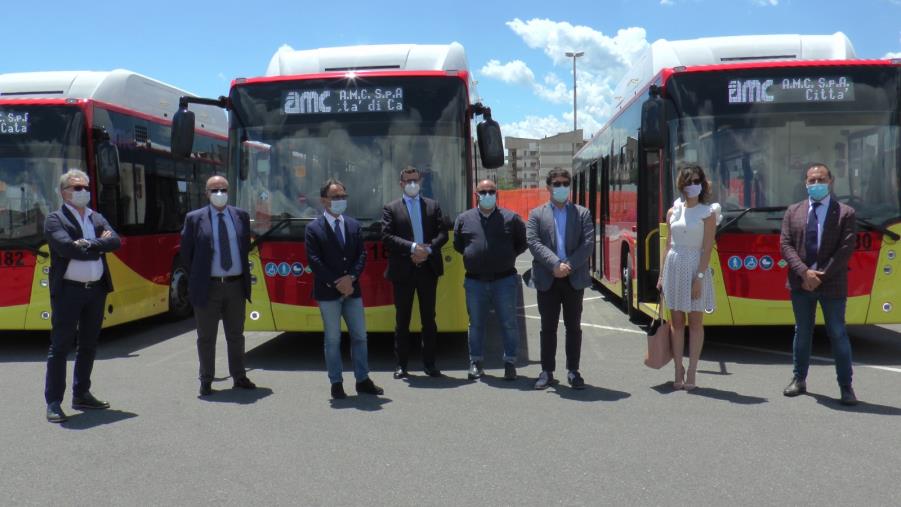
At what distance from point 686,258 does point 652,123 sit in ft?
5.22

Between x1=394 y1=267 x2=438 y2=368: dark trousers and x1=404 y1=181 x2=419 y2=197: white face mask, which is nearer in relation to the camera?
x1=404 y1=181 x2=419 y2=197: white face mask

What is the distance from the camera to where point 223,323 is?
6723 millimetres

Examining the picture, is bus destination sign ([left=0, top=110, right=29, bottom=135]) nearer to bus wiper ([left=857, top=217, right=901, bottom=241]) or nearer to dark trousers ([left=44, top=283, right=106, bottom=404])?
dark trousers ([left=44, top=283, right=106, bottom=404])

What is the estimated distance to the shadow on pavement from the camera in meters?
5.68

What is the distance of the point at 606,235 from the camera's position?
38.9 ft

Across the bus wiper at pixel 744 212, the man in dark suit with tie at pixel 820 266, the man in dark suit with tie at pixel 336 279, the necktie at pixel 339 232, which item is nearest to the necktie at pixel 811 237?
the man in dark suit with tie at pixel 820 266

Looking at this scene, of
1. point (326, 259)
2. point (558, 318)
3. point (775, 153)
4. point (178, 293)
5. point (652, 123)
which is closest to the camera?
→ point (326, 259)

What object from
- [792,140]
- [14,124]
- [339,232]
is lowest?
[339,232]

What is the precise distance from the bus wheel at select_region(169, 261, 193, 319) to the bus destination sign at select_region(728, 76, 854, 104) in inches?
302

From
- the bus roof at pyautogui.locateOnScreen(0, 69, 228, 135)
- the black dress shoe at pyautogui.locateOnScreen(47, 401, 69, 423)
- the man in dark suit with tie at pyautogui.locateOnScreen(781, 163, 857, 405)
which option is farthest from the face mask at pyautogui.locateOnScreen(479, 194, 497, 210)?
the bus roof at pyautogui.locateOnScreen(0, 69, 228, 135)

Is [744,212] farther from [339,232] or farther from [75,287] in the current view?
[75,287]

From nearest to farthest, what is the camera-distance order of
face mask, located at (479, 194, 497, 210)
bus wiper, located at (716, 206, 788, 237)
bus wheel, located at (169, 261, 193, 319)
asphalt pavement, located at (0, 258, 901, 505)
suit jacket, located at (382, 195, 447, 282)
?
asphalt pavement, located at (0, 258, 901, 505), face mask, located at (479, 194, 497, 210), suit jacket, located at (382, 195, 447, 282), bus wiper, located at (716, 206, 788, 237), bus wheel, located at (169, 261, 193, 319)

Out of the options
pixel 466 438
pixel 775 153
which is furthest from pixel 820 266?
pixel 466 438

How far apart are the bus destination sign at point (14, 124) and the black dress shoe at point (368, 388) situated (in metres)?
5.13
